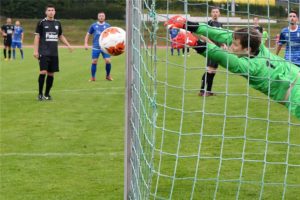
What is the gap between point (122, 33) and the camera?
38.9 feet

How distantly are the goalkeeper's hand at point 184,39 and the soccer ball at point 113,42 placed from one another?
6167 millimetres

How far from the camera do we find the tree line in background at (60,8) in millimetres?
49344

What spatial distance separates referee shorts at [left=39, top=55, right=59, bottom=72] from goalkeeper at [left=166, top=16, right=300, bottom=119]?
7424 mm

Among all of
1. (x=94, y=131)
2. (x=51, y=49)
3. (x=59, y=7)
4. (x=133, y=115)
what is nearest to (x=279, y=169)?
(x=133, y=115)

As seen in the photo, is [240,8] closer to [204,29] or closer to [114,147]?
[204,29]

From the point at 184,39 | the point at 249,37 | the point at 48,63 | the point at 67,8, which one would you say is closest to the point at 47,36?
the point at 48,63

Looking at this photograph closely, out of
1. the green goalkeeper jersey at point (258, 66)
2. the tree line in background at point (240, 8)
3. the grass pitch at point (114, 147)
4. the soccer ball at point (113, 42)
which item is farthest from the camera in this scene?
the soccer ball at point (113, 42)

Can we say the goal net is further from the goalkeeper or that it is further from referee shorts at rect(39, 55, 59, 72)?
referee shorts at rect(39, 55, 59, 72)

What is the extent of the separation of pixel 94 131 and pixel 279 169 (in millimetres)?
3350

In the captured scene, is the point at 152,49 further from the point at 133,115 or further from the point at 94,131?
the point at 94,131

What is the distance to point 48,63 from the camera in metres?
13.2

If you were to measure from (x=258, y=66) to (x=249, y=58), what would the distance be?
0.11 metres

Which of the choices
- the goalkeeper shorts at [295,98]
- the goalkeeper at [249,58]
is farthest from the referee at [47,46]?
the goalkeeper shorts at [295,98]

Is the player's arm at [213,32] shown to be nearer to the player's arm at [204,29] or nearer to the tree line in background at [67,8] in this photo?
the player's arm at [204,29]
